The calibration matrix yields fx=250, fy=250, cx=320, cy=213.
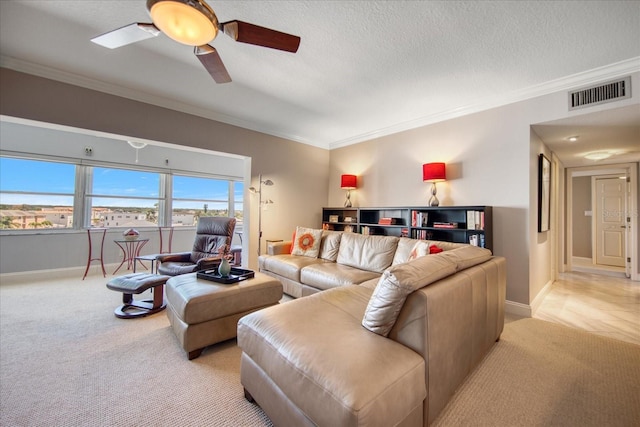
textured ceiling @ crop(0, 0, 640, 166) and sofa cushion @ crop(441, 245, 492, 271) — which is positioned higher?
textured ceiling @ crop(0, 0, 640, 166)

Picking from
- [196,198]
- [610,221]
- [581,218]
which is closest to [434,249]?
[610,221]

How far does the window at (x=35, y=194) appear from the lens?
13.7ft

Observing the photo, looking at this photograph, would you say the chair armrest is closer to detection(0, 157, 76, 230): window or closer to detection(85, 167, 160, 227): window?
detection(85, 167, 160, 227): window

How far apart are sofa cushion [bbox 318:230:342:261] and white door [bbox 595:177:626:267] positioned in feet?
19.1

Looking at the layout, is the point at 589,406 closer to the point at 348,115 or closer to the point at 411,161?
the point at 411,161

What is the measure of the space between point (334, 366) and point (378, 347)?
27 centimetres

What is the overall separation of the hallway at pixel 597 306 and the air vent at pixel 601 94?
7.54ft

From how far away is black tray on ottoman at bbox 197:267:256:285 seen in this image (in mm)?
2318

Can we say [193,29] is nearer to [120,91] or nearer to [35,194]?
[120,91]

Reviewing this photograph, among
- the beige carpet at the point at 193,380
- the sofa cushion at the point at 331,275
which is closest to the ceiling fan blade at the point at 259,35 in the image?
the sofa cushion at the point at 331,275

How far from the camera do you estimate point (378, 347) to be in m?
1.21

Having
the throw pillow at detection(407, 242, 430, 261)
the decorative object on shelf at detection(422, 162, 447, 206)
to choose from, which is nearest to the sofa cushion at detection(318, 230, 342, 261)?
the throw pillow at detection(407, 242, 430, 261)

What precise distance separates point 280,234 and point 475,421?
3.81 metres

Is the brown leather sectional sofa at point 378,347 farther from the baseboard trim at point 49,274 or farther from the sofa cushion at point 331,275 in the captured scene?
the baseboard trim at point 49,274
